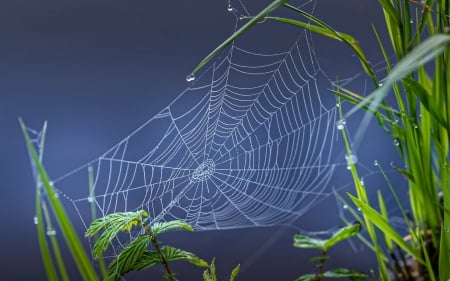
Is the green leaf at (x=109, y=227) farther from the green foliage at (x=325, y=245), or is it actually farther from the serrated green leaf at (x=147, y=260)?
the green foliage at (x=325, y=245)

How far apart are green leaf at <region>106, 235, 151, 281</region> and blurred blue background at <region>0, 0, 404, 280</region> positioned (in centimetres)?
55

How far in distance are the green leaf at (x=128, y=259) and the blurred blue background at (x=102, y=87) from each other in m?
0.55

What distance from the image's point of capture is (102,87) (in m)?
1.14

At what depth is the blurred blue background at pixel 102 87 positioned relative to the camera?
1.12 metres

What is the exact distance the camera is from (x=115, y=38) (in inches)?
45.2

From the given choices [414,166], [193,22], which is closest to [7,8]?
[193,22]

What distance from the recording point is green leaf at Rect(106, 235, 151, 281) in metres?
0.56

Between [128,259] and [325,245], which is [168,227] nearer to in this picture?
[128,259]

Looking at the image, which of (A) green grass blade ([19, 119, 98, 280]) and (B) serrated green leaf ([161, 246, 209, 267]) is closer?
(A) green grass blade ([19, 119, 98, 280])

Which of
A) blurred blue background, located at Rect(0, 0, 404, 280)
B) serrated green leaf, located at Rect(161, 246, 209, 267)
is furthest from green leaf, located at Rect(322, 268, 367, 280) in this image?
blurred blue background, located at Rect(0, 0, 404, 280)

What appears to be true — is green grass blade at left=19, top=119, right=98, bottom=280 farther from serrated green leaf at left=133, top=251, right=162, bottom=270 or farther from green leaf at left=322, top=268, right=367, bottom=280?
green leaf at left=322, top=268, right=367, bottom=280

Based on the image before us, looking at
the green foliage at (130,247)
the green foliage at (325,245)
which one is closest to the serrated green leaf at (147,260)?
Answer: the green foliage at (130,247)

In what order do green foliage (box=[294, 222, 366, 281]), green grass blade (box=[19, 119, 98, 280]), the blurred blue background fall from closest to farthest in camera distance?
1. green grass blade (box=[19, 119, 98, 280])
2. green foliage (box=[294, 222, 366, 281])
3. the blurred blue background

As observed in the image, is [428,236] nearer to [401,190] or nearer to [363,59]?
[363,59]
